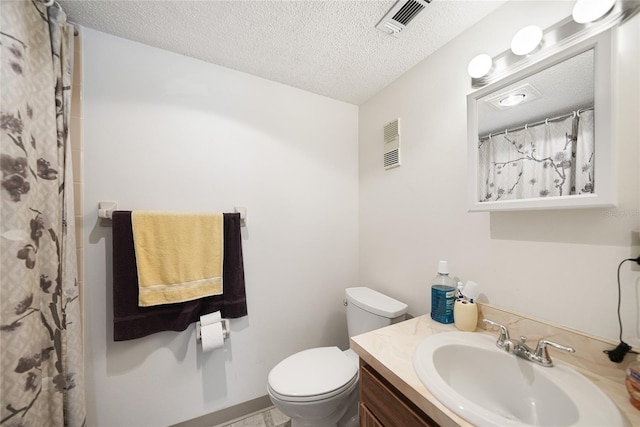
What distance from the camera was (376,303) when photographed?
4.25 ft

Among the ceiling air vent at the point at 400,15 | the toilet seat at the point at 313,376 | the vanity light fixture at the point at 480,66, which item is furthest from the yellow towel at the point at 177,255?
the vanity light fixture at the point at 480,66

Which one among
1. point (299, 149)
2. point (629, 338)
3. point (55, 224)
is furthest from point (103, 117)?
point (629, 338)

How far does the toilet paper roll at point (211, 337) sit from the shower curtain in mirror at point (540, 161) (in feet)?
4.68

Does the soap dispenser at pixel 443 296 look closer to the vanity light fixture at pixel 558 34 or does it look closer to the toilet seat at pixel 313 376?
the toilet seat at pixel 313 376

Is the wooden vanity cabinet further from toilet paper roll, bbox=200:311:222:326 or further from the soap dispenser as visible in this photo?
toilet paper roll, bbox=200:311:222:326

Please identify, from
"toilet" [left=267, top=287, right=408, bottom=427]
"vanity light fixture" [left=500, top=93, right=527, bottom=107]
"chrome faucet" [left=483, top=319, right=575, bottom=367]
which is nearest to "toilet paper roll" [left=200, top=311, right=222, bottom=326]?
"toilet" [left=267, top=287, right=408, bottom=427]

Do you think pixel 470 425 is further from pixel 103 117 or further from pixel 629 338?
pixel 103 117

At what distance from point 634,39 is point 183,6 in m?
1.55

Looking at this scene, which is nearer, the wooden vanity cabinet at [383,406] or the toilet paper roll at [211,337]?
the wooden vanity cabinet at [383,406]

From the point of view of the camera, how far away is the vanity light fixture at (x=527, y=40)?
0.79 m

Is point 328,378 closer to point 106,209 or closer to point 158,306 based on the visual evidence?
point 158,306

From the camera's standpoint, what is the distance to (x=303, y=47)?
1.21m

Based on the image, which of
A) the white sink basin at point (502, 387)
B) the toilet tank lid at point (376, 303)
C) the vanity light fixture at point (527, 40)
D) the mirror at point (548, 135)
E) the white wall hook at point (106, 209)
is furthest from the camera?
the toilet tank lid at point (376, 303)

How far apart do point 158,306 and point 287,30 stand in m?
1.49
